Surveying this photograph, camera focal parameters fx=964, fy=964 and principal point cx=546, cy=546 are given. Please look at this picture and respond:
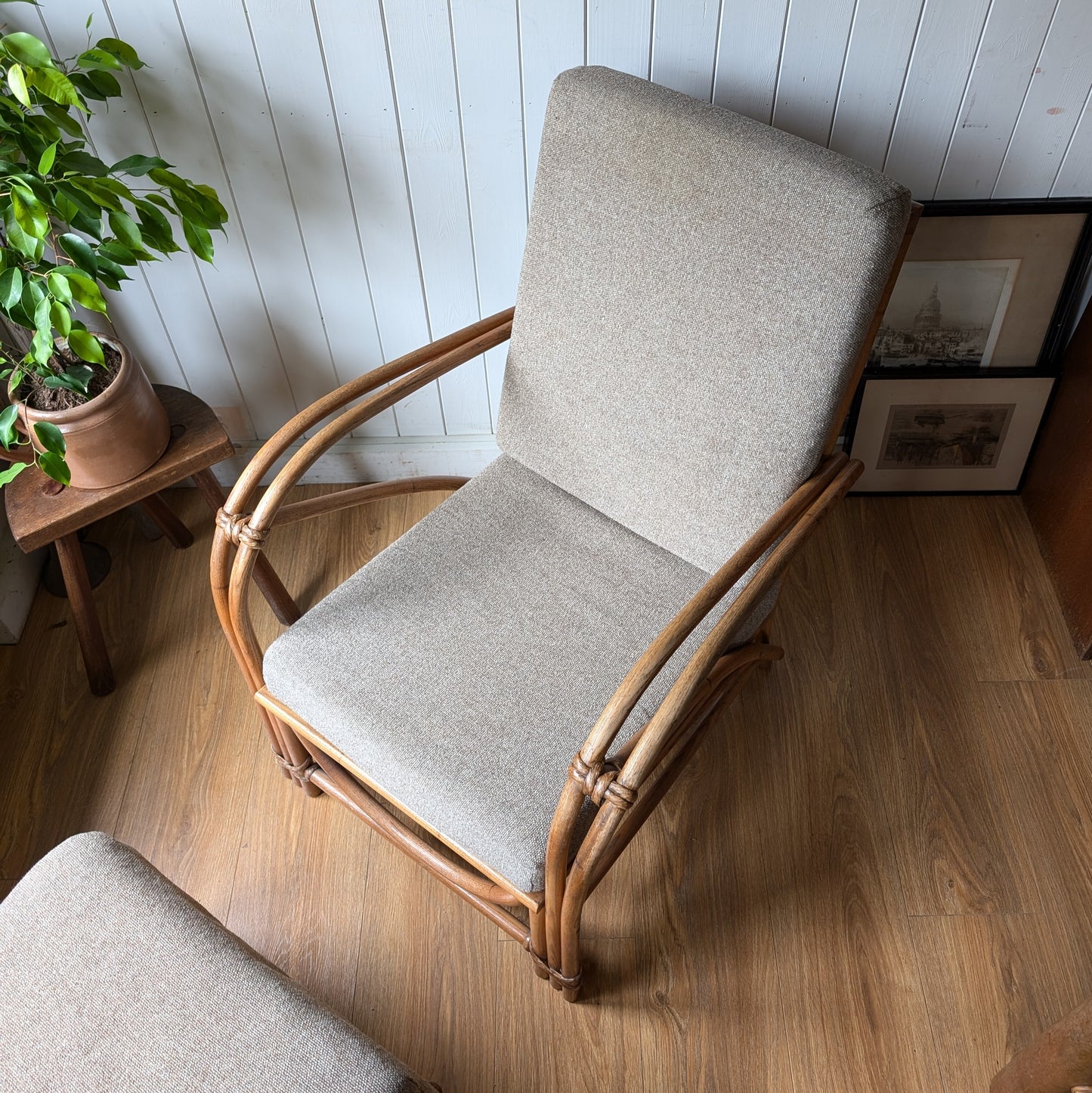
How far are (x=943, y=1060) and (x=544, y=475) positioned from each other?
92 centimetres

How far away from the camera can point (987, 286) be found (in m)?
1.56

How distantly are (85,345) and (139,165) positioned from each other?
249mm

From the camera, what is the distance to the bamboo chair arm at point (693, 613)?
943 mm

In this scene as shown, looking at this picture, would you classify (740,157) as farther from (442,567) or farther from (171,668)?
(171,668)

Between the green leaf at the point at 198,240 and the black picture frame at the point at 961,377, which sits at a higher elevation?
the green leaf at the point at 198,240

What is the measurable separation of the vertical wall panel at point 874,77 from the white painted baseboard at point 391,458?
803 millimetres

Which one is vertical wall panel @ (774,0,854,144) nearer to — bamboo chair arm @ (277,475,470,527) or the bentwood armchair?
the bentwood armchair

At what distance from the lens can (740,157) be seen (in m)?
1.06

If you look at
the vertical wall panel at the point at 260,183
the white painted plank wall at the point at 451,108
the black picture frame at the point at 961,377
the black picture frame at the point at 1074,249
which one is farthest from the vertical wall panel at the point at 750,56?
the vertical wall panel at the point at 260,183

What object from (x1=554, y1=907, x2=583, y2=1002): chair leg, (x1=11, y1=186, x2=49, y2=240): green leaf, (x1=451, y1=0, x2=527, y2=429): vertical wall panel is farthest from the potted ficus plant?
(x1=554, y1=907, x2=583, y2=1002): chair leg

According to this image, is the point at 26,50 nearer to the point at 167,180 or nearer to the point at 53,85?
the point at 53,85

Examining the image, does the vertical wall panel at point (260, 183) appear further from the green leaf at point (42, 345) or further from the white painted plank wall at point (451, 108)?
the green leaf at point (42, 345)

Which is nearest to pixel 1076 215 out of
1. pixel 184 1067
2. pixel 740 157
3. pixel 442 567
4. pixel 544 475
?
pixel 740 157

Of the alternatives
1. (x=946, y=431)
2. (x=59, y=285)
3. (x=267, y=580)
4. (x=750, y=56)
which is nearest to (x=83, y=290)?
(x=59, y=285)
